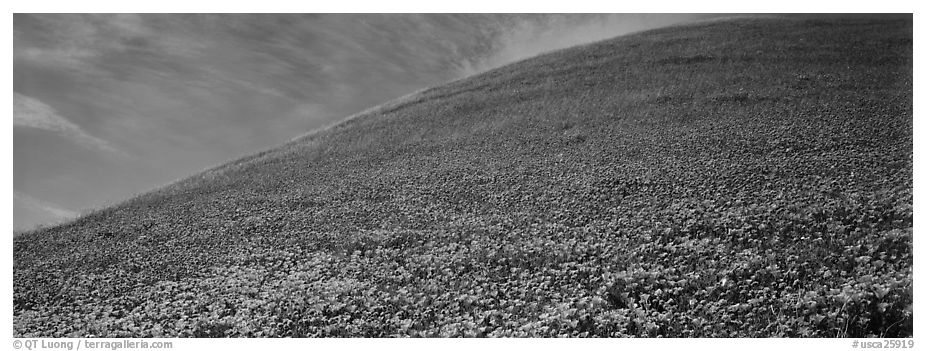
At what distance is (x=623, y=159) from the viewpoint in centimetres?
1395

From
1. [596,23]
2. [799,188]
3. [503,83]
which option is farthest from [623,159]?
[503,83]

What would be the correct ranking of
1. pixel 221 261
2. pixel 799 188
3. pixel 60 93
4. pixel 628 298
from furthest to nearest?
pixel 60 93, pixel 221 261, pixel 799 188, pixel 628 298

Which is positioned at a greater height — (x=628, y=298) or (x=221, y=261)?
(x=221, y=261)

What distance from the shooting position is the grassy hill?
25.3ft

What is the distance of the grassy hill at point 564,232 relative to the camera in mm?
7727

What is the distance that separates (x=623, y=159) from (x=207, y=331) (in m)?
9.16

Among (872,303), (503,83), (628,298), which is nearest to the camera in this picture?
(872,303)

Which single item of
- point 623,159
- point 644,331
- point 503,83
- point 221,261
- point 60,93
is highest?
point 503,83

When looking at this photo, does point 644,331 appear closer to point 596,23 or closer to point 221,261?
point 221,261

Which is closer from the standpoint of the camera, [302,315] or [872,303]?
[872,303]

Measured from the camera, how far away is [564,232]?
10.3 metres

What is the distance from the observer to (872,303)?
721cm
